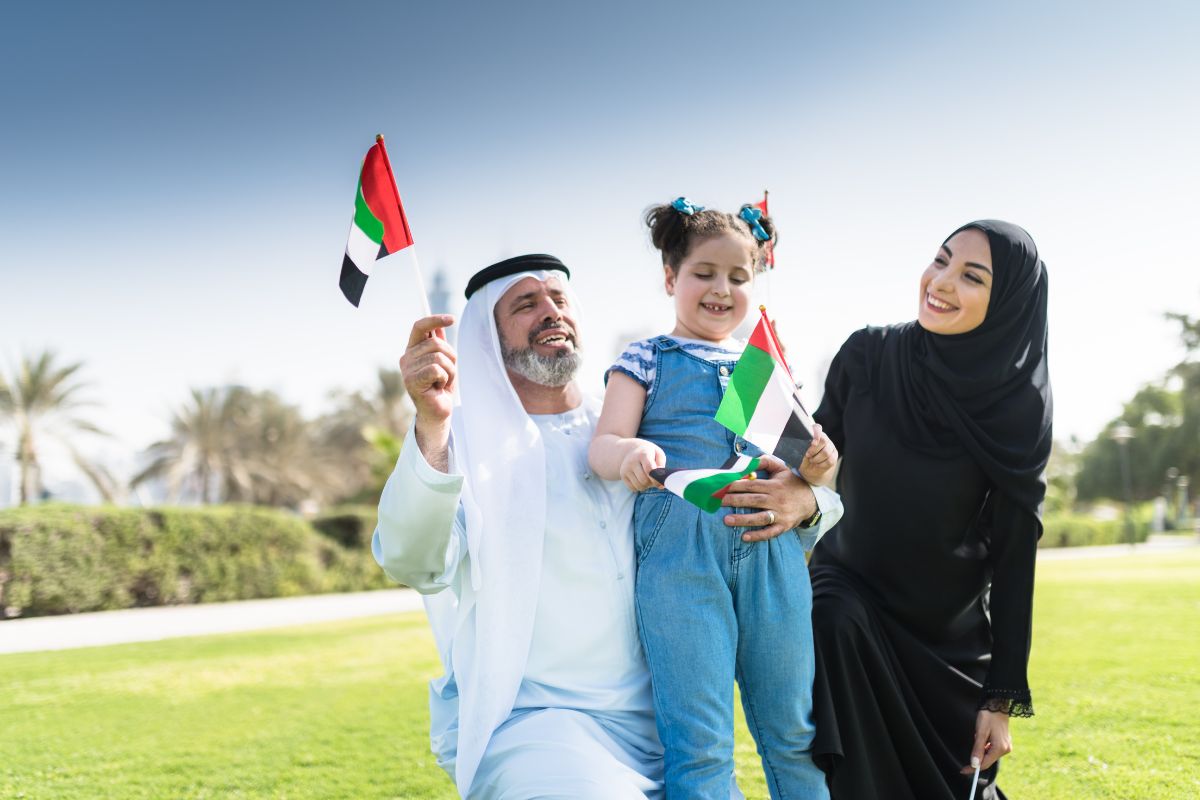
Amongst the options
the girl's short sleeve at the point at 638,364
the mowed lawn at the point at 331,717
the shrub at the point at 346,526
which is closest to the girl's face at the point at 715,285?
the girl's short sleeve at the point at 638,364

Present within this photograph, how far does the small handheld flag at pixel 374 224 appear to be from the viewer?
2.82m

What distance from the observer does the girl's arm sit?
2.48m

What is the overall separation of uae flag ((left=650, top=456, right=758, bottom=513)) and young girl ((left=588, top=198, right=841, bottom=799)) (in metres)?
0.06

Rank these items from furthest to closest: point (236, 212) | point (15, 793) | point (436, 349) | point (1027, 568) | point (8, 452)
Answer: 1. point (8, 452)
2. point (236, 212)
3. point (15, 793)
4. point (1027, 568)
5. point (436, 349)

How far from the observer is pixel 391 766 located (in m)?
5.07

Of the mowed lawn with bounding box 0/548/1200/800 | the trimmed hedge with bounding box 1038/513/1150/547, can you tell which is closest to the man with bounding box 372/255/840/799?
the mowed lawn with bounding box 0/548/1200/800

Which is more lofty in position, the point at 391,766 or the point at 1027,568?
the point at 1027,568

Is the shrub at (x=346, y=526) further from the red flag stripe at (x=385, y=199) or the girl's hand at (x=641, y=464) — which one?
the girl's hand at (x=641, y=464)

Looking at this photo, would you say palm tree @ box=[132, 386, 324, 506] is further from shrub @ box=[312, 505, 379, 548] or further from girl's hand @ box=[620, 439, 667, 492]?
girl's hand @ box=[620, 439, 667, 492]

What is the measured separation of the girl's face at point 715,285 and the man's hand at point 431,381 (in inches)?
32.1

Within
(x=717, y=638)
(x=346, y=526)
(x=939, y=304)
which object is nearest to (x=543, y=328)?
(x=717, y=638)

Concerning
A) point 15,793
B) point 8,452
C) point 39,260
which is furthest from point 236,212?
point 15,793

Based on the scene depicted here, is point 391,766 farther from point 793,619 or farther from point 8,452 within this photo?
point 8,452

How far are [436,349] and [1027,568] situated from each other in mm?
1999
